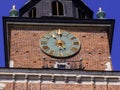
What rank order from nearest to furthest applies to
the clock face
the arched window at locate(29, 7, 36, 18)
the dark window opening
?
the clock face < the arched window at locate(29, 7, 36, 18) < the dark window opening

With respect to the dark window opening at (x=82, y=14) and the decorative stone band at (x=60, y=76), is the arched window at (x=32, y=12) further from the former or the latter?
the decorative stone band at (x=60, y=76)

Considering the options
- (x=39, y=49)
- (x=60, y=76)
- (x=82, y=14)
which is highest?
(x=82, y=14)

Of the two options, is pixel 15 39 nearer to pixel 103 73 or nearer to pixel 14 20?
pixel 14 20

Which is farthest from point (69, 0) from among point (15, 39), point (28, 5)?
point (15, 39)

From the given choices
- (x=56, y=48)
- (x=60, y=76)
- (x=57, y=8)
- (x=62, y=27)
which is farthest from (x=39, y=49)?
(x=57, y=8)

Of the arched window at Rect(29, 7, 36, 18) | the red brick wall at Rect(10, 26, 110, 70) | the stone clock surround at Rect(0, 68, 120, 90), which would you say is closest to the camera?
the stone clock surround at Rect(0, 68, 120, 90)

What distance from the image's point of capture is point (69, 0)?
4397 cm

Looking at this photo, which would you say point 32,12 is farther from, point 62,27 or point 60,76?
point 60,76

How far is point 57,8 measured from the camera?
43.3 metres

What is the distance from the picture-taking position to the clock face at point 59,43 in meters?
39.6

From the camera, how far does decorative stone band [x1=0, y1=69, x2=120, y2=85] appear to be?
36.6 m

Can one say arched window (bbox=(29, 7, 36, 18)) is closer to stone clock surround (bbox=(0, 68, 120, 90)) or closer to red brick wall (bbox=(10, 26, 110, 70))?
red brick wall (bbox=(10, 26, 110, 70))

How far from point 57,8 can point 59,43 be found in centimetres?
378

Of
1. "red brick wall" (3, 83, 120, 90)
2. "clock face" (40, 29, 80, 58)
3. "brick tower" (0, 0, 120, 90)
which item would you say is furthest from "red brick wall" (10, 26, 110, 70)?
"red brick wall" (3, 83, 120, 90)
